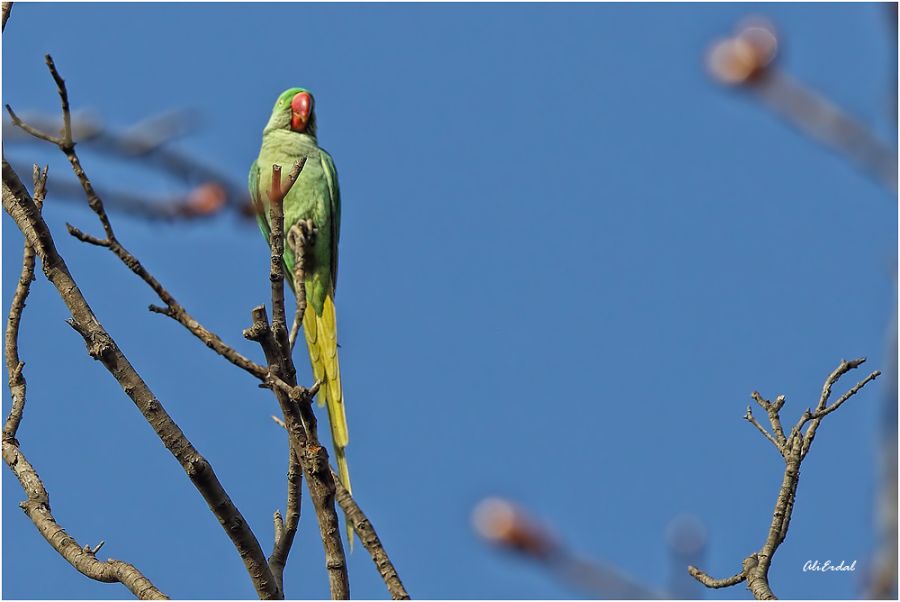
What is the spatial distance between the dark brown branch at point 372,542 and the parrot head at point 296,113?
4290 mm

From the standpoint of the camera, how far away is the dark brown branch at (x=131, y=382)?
112 inches

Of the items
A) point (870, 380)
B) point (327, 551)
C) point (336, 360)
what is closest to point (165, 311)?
point (327, 551)

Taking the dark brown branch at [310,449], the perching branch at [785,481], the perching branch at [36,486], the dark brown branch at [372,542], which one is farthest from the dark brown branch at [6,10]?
the perching branch at [785,481]

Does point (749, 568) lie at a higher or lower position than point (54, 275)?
lower

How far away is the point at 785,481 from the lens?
2.81 meters

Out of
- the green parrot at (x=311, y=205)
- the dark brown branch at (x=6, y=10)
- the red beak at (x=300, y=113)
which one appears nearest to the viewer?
the dark brown branch at (x=6, y=10)

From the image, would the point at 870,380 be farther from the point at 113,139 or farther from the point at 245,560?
the point at 113,139

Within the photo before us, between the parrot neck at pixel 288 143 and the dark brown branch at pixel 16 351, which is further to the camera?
the parrot neck at pixel 288 143

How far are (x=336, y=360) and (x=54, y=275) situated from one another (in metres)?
1.97

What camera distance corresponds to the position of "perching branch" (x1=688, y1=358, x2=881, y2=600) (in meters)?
2.78

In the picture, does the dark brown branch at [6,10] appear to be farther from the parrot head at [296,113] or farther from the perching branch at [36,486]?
the parrot head at [296,113]

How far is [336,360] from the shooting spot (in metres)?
4.90

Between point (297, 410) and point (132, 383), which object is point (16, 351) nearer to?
point (132, 383)

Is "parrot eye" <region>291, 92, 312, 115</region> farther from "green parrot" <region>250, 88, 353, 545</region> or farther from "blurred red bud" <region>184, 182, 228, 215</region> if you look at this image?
"blurred red bud" <region>184, 182, 228, 215</region>
